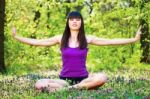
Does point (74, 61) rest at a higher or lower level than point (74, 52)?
lower

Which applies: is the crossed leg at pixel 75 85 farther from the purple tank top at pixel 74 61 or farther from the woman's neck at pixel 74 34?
the woman's neck at pixel 74 34

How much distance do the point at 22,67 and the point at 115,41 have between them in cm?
969

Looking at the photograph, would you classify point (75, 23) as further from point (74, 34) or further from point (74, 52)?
point (74, 52)

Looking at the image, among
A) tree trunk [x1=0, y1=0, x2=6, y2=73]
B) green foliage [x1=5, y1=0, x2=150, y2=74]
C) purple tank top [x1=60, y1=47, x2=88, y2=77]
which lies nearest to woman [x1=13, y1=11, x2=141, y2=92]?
purple tank top [x1=60, y1=47, x2=88, y2=77]

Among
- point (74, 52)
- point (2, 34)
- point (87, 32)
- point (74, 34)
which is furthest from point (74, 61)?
point (87, 32)

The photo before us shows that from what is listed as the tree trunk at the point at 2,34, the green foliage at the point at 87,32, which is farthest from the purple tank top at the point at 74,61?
the green foliage at the point at 87,32

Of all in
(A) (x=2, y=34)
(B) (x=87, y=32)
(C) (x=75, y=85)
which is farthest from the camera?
(B) (x=87, y=32)

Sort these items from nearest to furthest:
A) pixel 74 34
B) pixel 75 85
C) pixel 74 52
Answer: pixel 75 85, pixel 74 52, pixel 74 34

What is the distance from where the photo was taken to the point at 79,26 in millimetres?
10047

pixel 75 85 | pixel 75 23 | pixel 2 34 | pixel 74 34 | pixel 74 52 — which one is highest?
pixel 75 23

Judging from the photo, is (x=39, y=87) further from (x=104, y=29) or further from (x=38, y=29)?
(x=38, y=29)

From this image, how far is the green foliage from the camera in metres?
18.7

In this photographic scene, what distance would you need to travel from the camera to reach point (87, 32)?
2008 centimetres

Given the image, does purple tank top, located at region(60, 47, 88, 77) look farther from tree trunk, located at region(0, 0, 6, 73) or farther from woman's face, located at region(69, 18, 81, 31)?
tree trunk, located at region(0, 0, 6, 73)
